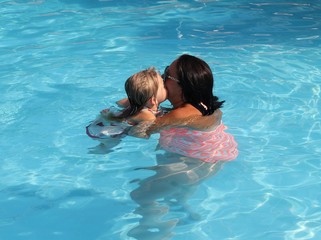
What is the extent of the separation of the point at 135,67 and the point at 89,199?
2700 millimetres

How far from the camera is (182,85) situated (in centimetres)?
347

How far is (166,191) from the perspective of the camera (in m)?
3.62

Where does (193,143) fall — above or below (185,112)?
below

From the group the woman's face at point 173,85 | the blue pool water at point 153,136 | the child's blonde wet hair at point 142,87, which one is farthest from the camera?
the blue pool water at point 153,136

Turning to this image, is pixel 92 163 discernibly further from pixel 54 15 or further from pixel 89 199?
pixel 54 15

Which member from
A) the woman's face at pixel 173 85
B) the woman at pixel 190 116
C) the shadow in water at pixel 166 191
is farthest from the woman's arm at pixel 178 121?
Answer: the shadow in water at pixel 166 191

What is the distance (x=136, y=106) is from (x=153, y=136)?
1.31 meters

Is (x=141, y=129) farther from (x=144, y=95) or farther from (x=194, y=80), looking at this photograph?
(x=194, y=80)

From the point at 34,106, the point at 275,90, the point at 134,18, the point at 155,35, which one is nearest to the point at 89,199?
the point at 34,106

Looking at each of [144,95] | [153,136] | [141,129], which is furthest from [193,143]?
[153,136]

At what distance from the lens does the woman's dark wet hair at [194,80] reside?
3.44 meters

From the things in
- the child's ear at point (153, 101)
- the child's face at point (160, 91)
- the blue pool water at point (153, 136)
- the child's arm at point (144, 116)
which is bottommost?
the blue pool water at point (153, 136)

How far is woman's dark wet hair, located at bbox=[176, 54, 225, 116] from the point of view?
3.44 meters

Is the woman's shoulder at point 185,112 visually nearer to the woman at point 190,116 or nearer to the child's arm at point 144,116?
the woman at point 190,116
